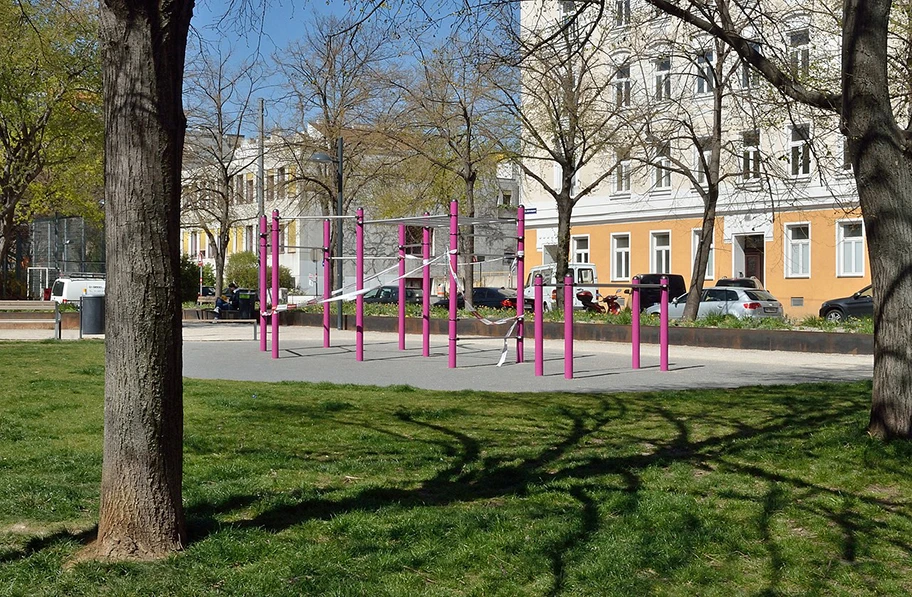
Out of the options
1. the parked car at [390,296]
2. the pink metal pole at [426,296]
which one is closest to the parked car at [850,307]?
the pink metal pole at [426,296]

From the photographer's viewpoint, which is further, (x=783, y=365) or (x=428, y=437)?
(x=783, y=365)

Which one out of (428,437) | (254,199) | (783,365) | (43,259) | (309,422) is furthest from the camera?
(254,199)

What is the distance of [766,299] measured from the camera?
3209cm

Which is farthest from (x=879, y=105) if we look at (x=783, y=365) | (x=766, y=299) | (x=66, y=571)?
(x=766, y=299)

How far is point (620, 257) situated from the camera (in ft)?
152

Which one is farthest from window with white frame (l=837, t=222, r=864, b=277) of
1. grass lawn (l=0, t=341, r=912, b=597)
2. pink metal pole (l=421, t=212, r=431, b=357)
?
grass lawn (l=0, t=341, r=912, b=597)

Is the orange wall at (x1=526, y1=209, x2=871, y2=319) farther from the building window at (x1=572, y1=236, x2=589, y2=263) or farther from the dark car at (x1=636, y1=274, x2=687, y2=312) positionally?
the building window at (x1=572, y1=236, x2=589, y2=263)

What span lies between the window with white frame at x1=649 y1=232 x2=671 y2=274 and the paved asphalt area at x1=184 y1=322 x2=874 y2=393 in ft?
68.2

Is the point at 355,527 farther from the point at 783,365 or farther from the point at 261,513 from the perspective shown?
the point at 783,365

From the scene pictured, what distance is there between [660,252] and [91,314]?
25627 millimetres

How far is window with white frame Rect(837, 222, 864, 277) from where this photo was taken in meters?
38.1

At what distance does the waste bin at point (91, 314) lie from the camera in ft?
81.3

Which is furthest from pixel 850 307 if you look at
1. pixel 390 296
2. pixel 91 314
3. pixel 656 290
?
pixel 390 296

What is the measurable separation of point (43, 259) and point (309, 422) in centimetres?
4164
